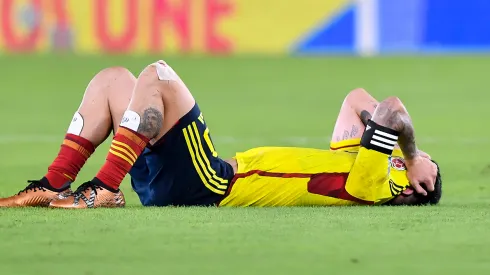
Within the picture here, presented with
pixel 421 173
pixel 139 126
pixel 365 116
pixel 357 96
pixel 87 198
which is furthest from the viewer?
pixel 357 96

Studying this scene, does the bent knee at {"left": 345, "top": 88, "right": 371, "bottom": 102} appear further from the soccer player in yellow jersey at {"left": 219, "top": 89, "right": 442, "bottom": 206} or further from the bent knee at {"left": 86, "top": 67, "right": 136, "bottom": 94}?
the bent knee at {"left": 86, "top": 67, "right": 136, "bottom": 94}

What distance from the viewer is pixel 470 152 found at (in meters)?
10.3

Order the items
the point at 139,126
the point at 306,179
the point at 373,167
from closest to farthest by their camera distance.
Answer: the point at 139,126
the point at 373,167
the point at 306,179

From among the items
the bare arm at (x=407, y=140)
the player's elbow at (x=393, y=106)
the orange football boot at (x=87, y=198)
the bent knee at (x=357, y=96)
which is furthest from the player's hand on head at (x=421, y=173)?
the orange football boot at (x=87, y=198)

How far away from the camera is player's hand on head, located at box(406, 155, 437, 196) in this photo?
6.73 meters

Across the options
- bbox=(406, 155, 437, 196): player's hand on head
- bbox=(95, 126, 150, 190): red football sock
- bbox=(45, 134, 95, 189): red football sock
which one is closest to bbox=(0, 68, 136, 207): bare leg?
bbox=(45, 134, 95, 189): red football sock

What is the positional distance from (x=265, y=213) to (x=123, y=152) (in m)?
0.77

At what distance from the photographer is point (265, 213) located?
251 inches

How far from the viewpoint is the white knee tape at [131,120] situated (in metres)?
6.29

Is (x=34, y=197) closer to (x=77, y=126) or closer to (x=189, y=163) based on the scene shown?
(x=77, y=126)

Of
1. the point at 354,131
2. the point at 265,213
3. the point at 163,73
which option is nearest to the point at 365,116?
the point at 354,131

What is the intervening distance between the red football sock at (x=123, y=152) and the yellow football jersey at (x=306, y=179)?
1.90 feet

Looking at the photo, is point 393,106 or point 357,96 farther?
point 357,96

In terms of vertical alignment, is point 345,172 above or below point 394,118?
below
